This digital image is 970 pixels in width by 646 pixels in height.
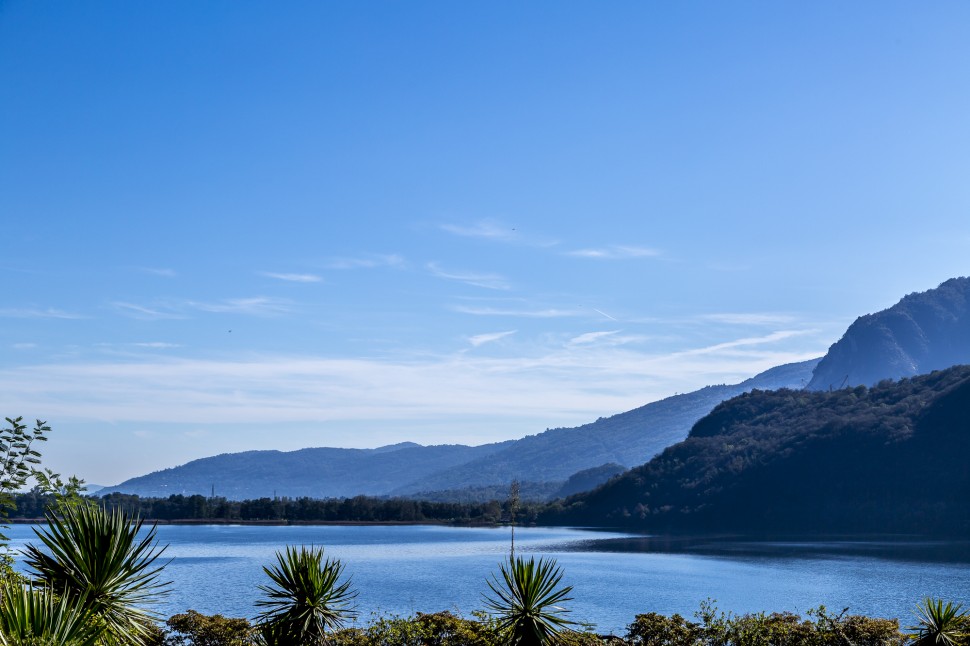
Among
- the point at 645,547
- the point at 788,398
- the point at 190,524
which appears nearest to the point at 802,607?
the point at 645,547

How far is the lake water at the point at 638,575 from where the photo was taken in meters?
38.6

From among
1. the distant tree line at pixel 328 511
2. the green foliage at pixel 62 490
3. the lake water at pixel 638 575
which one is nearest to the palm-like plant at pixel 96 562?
the green foliage at pixel 62 490

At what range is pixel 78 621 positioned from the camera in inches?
303

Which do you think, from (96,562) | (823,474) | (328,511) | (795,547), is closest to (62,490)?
(96,562)

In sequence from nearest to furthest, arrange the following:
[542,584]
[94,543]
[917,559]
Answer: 1. [94,543]
2. [542,584]
3. [917,559]

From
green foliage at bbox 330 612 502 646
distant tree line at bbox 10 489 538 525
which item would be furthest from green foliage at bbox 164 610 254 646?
distant tree line at bbox 10 489 538 525

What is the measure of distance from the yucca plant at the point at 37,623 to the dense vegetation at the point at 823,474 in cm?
10035

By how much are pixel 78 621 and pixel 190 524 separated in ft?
519

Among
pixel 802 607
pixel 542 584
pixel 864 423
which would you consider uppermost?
pixel 864 423

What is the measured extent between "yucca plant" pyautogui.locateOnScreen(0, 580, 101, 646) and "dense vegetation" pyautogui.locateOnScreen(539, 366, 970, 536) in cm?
10035

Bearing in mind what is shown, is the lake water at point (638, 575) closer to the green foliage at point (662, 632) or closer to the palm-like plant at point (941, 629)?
the green foliage at point (662, 632)

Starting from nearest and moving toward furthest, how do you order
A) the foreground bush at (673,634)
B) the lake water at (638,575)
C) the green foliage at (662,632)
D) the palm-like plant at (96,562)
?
the palm-like plant at (96,562), the foreground bush at (673,634), the green foliage at (662,632), the lake water at (638,575)

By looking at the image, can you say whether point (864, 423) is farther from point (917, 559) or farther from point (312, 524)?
point (312, 524)

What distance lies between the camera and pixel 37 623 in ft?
23.6
